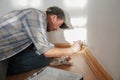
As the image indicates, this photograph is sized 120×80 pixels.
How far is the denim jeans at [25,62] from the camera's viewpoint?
56.7 inches

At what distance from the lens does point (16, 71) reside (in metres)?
1.43

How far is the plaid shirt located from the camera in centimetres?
117

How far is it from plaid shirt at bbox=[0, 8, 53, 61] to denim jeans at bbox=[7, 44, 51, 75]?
0.20 m

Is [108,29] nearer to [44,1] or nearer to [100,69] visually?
[100,69]

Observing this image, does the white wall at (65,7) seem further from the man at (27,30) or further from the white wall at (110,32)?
the white wall at (110,32)

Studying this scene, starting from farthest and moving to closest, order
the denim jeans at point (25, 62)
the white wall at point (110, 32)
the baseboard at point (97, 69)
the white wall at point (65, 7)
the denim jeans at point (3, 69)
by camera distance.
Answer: the white wall at point (65, 7)
the denim jeans at point (25, 62)
the denim jeans at point (3, 69)
the baseboard at point (97, 69)
the white wall at point (110, 32)

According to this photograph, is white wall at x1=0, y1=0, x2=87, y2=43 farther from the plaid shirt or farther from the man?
the plaid shirt

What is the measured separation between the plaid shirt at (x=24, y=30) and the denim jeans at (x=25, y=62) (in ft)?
0.67

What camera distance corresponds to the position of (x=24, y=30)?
1207 millimetres

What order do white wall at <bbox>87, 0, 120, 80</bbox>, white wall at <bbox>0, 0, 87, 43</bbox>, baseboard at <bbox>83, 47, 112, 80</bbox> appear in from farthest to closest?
white wall at <bbox>0, 0, 87, 43</bbox>, baseboard at <bbox>83, 47, 112, 80</bbox>, white wall at <bbox>87, 0, 120, 80</bbox>

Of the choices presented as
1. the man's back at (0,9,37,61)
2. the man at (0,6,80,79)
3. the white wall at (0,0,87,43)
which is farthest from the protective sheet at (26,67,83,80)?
the white wall at (0,0,87,43)

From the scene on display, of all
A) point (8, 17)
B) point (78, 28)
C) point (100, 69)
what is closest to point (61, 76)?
point (100, 69)

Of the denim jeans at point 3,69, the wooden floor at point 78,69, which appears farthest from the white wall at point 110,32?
the denim jeans at point 3,69

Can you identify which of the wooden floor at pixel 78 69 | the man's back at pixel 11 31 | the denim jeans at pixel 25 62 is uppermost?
the man's back at pixel 11 31
